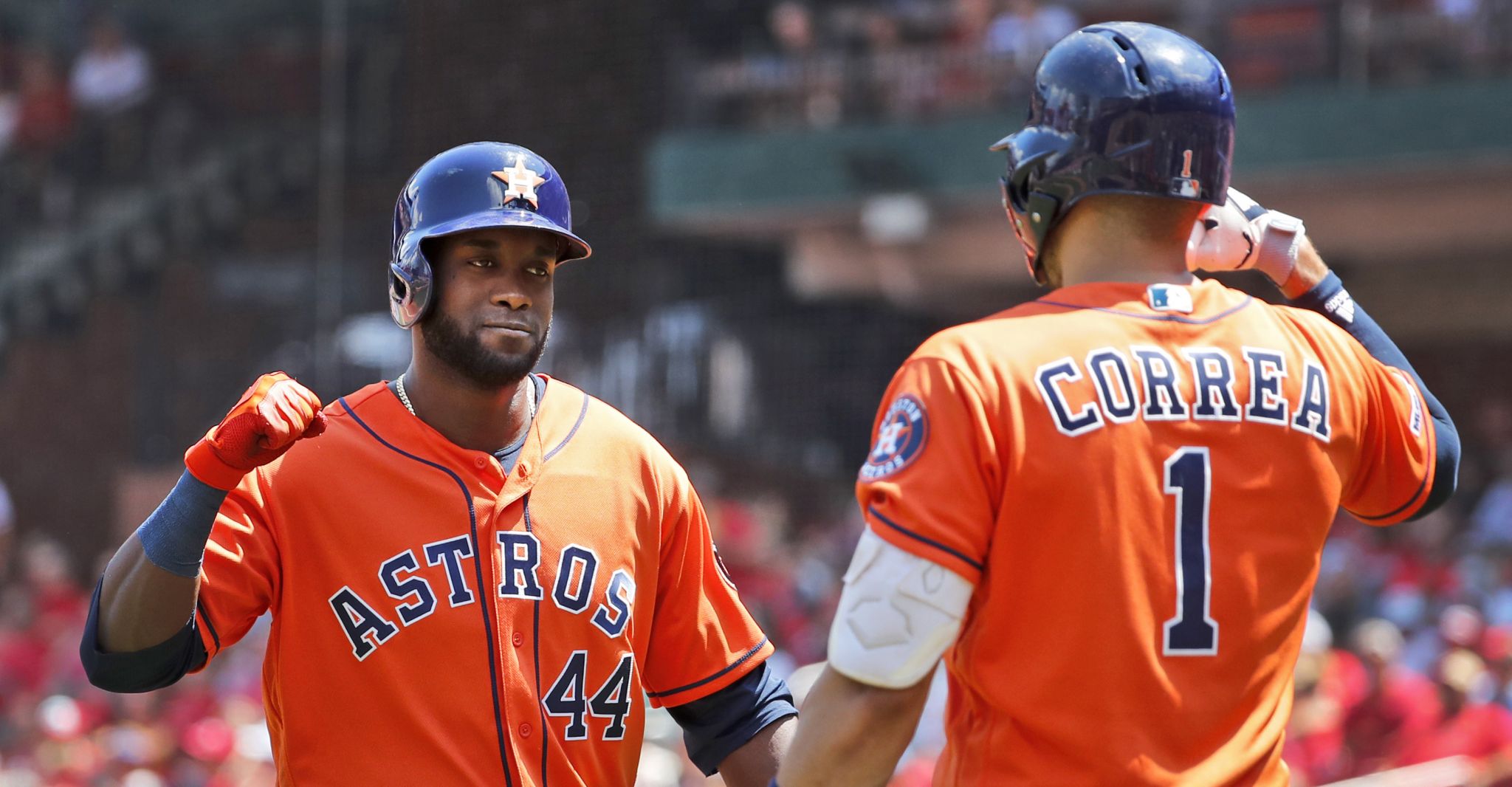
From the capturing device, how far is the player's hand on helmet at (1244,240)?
2.39 meters

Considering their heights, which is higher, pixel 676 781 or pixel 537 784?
pixel 537 784

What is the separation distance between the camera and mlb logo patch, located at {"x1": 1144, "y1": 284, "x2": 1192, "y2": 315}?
2.20 meters

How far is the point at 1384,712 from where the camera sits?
7.20 m

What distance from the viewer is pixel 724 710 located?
308 cm

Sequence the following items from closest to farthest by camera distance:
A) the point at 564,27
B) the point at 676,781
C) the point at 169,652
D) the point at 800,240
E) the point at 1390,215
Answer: the point at 169,652 < the point at 676,781 < the point at 1390,215 < the point at 800,240 < the point at 564,27

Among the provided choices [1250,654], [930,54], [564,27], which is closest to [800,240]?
[930,54]

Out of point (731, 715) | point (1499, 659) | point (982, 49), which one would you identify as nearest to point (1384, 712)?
point (1499, 659)

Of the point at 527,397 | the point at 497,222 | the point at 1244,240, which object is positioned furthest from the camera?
the point at 527,397

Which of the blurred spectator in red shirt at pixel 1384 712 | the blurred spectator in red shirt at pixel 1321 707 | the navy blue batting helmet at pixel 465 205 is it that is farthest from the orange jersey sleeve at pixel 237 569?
the blurred spectator in red shirt at pixel 1384 712

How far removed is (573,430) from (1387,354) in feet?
4.42

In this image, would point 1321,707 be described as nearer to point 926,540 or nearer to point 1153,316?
point 1153,316

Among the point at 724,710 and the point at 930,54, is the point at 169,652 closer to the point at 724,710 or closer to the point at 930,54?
the point at 724,710

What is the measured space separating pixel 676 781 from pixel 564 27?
31.7 ft

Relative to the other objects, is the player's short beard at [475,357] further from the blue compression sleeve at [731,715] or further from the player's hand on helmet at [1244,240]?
the player's hand on helmet at [1244,240]
